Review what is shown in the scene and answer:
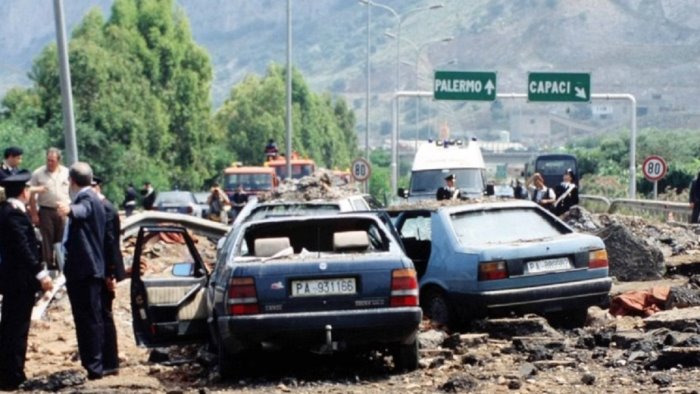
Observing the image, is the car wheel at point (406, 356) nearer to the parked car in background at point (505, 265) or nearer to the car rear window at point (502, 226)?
the parked car in background at point (505, 265)

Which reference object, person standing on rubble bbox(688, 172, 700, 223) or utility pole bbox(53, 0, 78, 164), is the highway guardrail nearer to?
utility pole bbox(53, 0, 78, 164)

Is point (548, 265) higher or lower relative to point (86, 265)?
lower

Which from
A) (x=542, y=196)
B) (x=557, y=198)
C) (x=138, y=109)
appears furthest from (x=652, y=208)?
(x=138, y=109)

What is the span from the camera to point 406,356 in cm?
1191

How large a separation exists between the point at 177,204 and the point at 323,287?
40.0 meters

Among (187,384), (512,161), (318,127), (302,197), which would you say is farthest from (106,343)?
(512,161)

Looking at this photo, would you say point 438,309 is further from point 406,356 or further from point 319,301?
point 319,301

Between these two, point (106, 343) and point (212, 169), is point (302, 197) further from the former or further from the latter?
point (212, 169)

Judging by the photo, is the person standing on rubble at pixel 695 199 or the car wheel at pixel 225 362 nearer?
the car wheel at pixel 225 362

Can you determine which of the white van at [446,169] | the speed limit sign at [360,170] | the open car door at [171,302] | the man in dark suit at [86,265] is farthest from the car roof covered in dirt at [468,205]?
the speed limit sign at [360,170]

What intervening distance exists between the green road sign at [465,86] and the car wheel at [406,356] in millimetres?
43570

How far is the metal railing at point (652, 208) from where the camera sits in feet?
126

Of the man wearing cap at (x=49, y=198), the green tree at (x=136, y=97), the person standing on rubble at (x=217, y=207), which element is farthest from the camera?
the green tree at (x=136, y=97)

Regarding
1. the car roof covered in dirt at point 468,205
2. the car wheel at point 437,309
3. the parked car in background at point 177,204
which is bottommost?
the parked car in background at point 177,204
